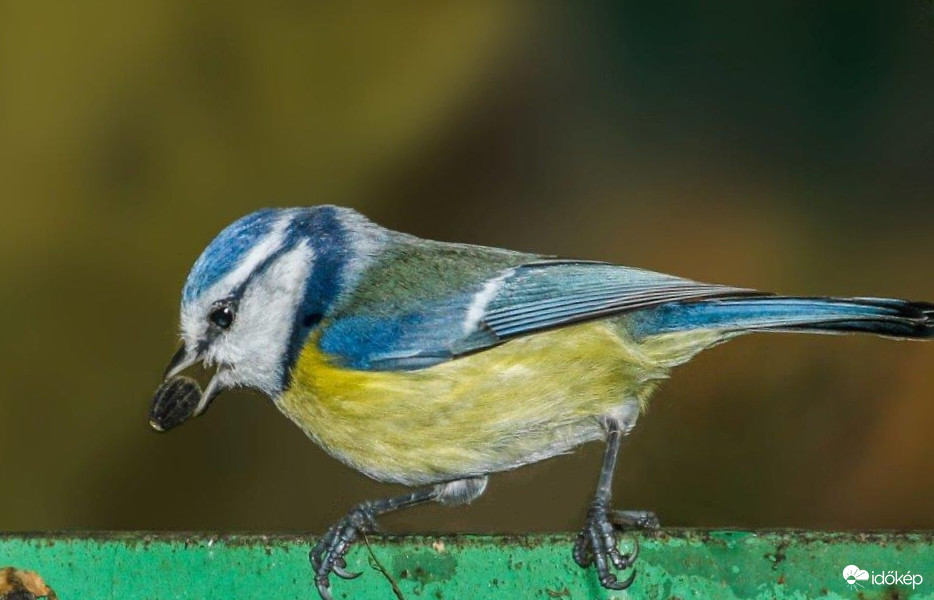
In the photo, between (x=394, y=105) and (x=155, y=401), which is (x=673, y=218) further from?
(x=155, y=401)

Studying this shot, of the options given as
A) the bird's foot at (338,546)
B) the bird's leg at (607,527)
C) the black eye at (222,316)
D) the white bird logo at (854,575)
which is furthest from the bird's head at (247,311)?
the white bird logo at (854,575)

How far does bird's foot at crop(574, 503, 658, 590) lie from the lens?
1.33 m

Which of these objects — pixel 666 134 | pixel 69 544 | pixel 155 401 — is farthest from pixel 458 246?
pixel 666 134

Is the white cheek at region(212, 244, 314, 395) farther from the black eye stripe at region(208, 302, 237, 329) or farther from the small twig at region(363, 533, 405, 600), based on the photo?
the small twig at region(363, 533, 405, 600)

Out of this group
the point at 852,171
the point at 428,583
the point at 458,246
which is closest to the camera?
the point at 428,583

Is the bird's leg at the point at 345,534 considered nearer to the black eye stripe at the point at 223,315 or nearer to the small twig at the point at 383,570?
the small twig at the point at 383,570

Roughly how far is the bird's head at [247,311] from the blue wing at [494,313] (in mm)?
56

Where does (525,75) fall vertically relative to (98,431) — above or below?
above

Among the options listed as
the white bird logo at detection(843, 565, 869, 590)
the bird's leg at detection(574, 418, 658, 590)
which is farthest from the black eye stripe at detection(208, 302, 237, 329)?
the white bird logo at detection(843, 565, 869, 590)

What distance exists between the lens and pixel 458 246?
1.77m

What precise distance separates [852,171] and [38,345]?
A: 1.75 meters

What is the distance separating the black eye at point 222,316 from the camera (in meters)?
1.60

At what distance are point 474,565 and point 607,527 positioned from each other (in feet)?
0.74

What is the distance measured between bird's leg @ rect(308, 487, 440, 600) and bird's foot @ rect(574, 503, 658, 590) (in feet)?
0.90
